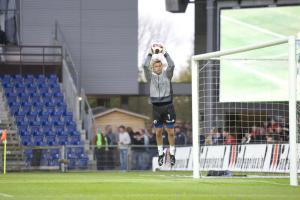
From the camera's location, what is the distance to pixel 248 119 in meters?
30.2

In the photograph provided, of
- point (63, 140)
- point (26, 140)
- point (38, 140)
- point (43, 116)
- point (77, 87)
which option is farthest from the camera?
point (77, 87)

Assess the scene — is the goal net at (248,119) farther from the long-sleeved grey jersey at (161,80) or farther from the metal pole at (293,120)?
the long-sleeved grey jersey at (161,80)

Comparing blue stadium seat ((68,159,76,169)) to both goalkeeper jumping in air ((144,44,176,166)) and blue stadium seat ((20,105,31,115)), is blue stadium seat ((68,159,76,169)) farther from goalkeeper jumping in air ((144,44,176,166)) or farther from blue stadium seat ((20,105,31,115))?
goalkeeper jumping in air ((144,44,176,166))

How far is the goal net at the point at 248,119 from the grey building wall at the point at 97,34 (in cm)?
539

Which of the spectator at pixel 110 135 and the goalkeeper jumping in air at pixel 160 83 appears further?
the spectator at pixel 110 135

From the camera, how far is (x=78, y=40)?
42.7 metres

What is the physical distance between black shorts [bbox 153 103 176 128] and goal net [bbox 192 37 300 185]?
1872mm

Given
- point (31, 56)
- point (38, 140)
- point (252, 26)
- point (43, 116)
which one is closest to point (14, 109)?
point (43, 116)

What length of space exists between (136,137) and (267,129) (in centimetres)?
727

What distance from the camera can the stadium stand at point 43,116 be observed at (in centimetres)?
3266

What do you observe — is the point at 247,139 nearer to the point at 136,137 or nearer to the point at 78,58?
the point at 136,137

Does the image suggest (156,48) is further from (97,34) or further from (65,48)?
(97,34)

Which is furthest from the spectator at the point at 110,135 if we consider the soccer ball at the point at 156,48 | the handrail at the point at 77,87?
the soccer ball at the point at 156,48

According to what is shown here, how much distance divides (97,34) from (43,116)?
8.13 metres
